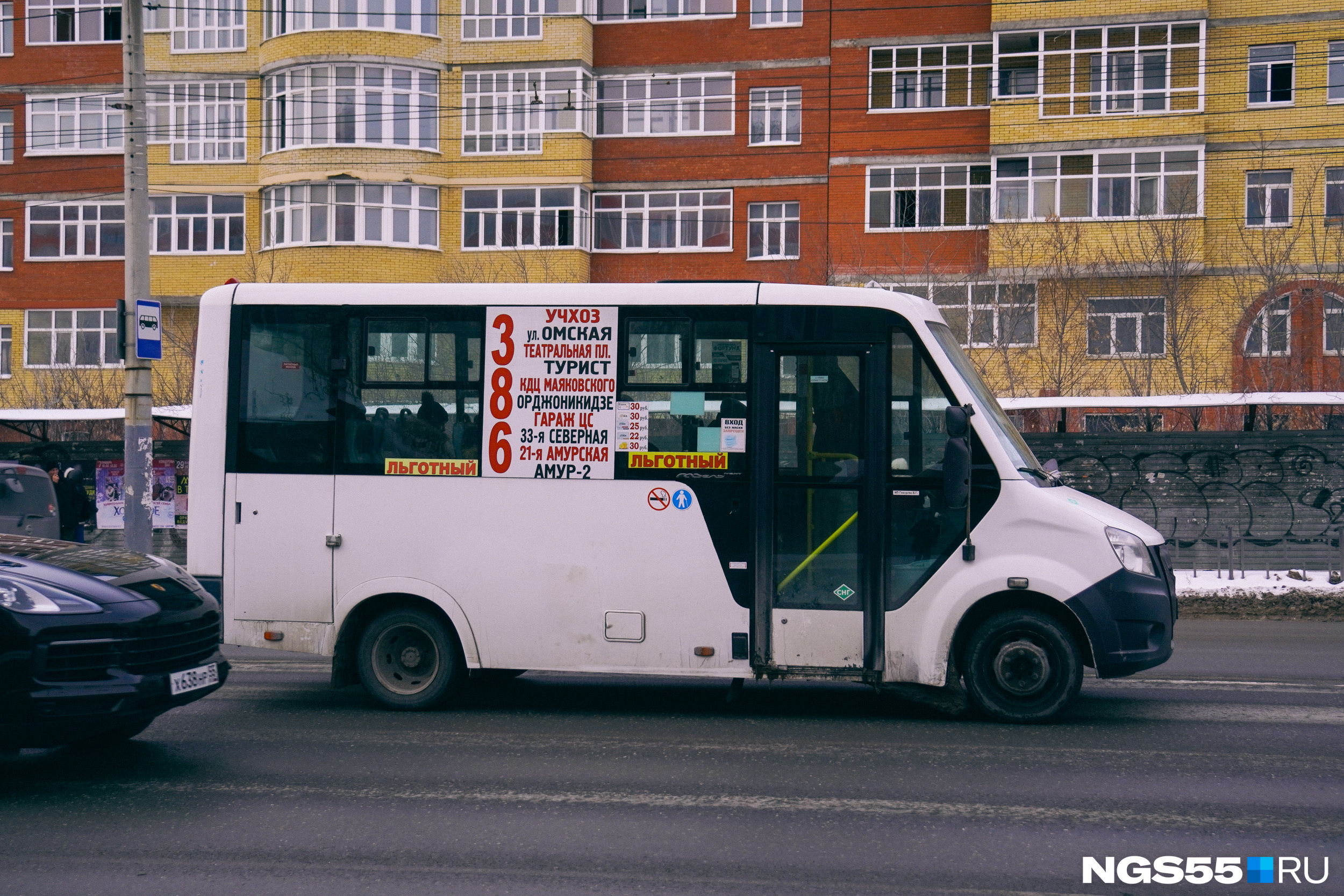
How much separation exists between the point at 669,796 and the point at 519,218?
3021cm

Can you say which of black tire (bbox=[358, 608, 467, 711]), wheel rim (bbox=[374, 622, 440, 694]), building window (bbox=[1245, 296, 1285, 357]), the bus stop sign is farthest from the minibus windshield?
building window (bbox=[1245, 296, 1285, 357])

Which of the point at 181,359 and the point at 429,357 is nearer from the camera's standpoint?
the point at 429,357

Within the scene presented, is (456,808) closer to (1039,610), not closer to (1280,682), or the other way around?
(1039,610)

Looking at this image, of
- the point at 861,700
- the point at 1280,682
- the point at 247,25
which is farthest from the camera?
the point at 247,25

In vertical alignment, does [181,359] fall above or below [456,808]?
above

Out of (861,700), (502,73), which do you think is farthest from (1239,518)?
(502,73)

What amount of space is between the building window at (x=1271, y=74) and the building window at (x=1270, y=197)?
1.83m

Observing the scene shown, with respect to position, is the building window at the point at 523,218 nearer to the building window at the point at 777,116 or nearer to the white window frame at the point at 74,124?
the building window at the point at 777,116

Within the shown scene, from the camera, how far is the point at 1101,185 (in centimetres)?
3180

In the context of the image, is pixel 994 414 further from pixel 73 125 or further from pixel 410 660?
pixel 73 125

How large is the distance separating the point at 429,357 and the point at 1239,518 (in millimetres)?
14935

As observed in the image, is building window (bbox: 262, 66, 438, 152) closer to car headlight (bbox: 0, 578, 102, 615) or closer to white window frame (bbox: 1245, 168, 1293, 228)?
white window frame (bbox: 1245, 168, 1293, 228)

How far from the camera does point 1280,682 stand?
388 inches

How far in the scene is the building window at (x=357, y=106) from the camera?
34156 mm
